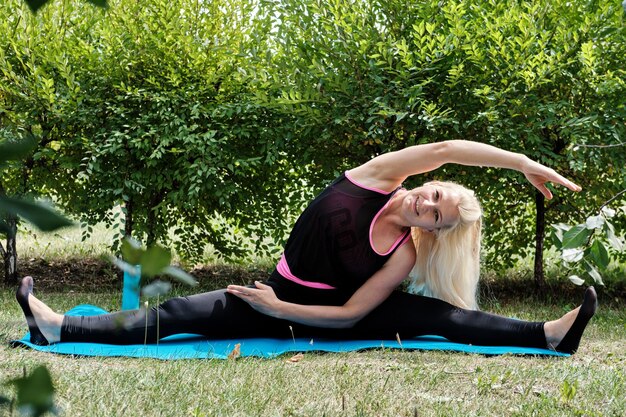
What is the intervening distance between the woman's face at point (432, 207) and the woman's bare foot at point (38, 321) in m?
1.89

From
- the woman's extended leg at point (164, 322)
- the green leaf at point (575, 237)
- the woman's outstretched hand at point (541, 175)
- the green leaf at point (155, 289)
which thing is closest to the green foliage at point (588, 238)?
the green leaf at point (575, 237)

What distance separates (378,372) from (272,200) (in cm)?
323

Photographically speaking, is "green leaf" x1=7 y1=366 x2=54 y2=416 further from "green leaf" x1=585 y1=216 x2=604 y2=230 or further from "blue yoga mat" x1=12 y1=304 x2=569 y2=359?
"blue yoga mat" x1=12 y1=304 x2=569 y2=359

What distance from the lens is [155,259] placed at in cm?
56

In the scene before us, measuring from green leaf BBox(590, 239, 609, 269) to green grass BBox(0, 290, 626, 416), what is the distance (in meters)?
1.04

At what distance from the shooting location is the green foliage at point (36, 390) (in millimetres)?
539

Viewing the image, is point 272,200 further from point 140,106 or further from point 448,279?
point 448,279

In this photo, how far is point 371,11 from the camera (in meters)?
5.89

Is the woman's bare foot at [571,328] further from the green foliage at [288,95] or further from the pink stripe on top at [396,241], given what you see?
the green foliage at [288,95]

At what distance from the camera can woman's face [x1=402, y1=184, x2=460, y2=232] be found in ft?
13.1

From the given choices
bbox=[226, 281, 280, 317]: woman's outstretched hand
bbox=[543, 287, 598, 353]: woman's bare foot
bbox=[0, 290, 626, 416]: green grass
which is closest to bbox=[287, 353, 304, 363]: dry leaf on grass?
bbox=[0, 290, 626, 416]: green grass

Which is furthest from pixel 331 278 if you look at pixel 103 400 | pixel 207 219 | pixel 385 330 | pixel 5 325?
pixel 207 219

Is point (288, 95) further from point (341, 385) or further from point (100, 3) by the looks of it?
point (100, 3)

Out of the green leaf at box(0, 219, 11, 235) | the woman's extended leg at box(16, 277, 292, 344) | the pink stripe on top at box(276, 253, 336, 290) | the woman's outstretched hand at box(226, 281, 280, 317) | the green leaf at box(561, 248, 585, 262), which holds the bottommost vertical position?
the woman's extended leg at box(16, 277, 292, 344)
